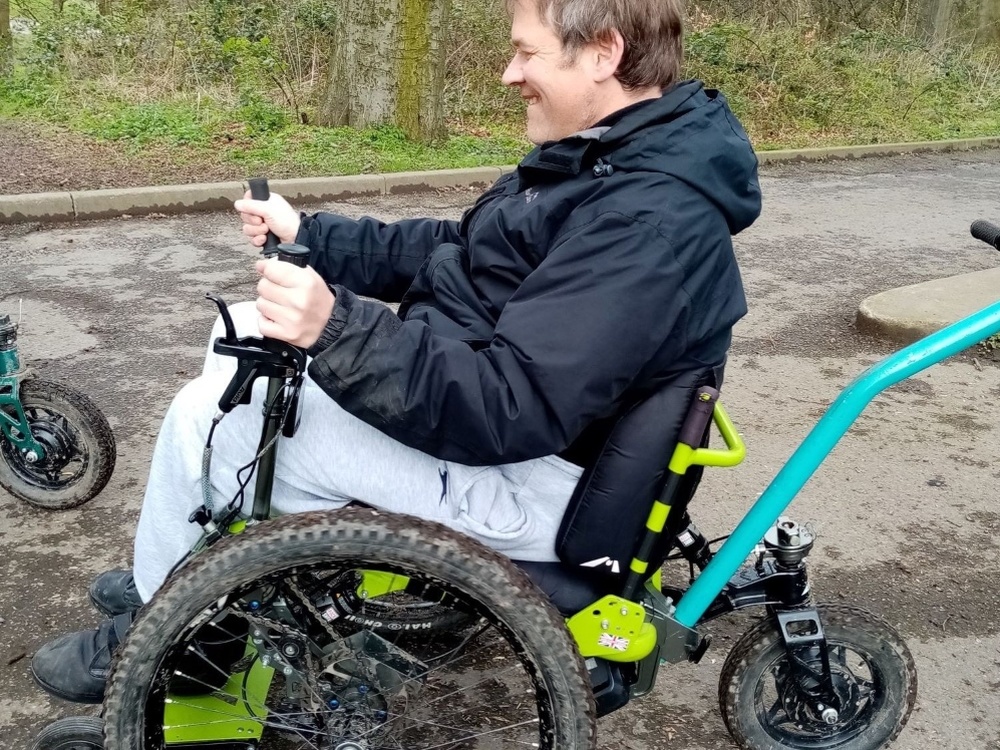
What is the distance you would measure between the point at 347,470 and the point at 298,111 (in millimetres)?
7416

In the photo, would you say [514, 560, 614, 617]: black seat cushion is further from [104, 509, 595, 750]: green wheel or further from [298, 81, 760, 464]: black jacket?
[298, 81, 760, 464]: black jacket

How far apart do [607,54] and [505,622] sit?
102 centimetres

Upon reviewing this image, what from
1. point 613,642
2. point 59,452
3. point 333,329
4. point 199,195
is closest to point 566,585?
point 613,642

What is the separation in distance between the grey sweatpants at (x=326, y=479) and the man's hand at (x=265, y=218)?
1.46 feet

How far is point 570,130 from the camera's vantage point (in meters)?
1.81

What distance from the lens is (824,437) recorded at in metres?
1.65

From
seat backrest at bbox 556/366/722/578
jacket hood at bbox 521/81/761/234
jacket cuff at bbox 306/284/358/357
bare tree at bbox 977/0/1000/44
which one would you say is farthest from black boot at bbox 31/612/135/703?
bare tree at bbox 977/0/1000/44

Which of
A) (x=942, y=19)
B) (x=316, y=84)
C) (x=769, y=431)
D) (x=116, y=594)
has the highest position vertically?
(x=942, y=19)

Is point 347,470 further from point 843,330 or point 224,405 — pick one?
point 843,330

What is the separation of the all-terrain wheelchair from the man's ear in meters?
0.58

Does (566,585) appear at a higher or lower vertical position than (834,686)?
higher

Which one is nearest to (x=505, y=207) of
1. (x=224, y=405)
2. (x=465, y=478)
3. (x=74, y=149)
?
(x=465, y=478)

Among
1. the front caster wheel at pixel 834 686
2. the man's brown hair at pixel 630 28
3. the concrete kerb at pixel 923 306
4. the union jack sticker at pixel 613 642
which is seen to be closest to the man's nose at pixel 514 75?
the man's brown hair at pixel 630 28

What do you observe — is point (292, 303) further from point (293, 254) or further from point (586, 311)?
point (586, 311)
